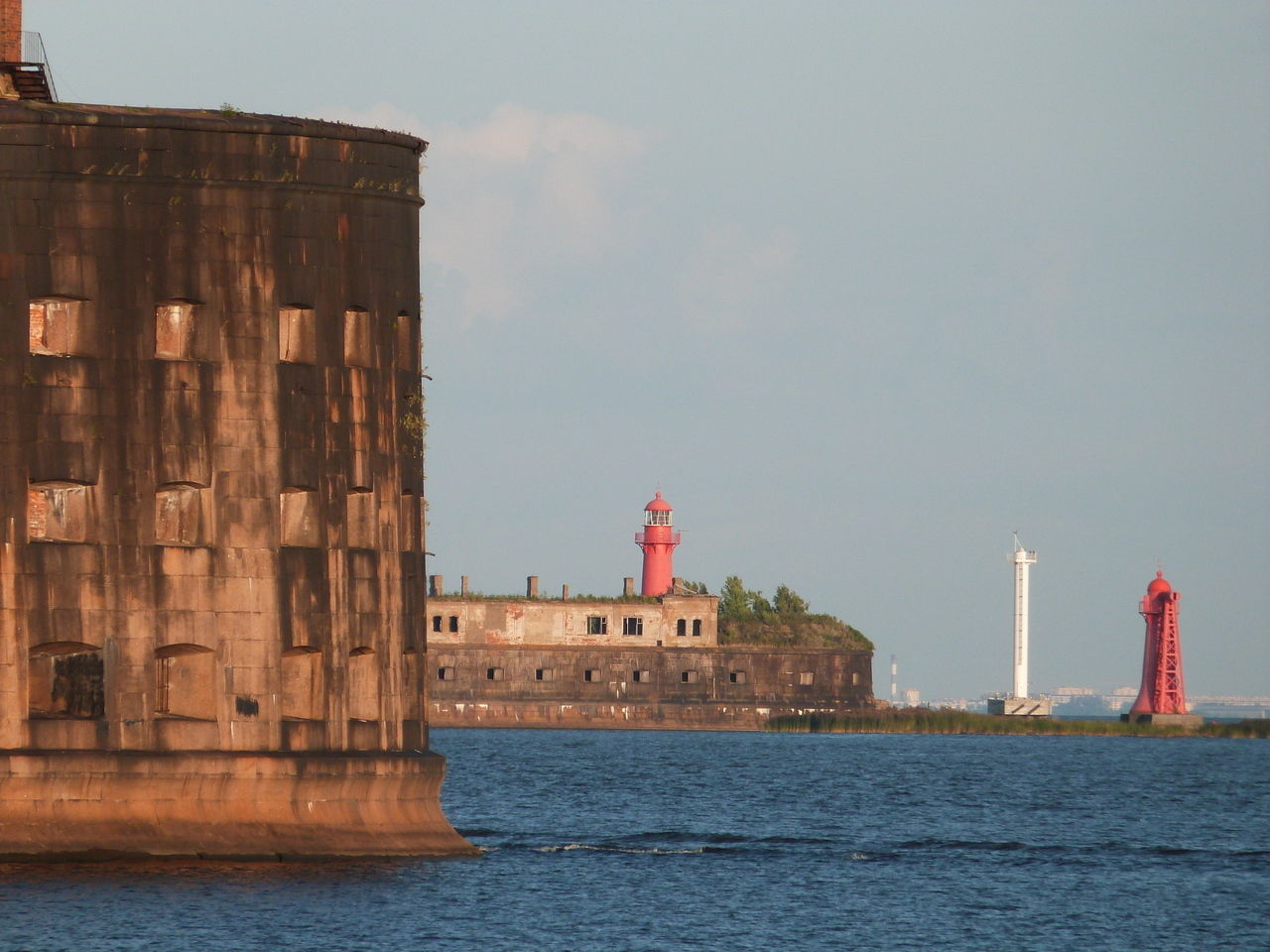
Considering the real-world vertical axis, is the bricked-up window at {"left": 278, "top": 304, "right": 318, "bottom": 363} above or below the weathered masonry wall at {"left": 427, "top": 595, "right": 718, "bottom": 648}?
above

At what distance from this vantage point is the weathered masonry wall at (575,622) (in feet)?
402

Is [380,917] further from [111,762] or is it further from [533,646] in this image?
[533,646]

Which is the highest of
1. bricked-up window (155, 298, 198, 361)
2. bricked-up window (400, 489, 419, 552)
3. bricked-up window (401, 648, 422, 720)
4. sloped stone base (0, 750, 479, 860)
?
bricked-up window (155, 298, 198, 361)

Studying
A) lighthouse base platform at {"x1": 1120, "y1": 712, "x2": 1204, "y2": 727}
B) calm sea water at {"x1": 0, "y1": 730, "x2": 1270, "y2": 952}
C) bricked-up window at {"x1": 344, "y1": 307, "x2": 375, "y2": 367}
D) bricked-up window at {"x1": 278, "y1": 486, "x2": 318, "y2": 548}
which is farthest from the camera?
lighthouse base platform at {"x1": 1120, "y1": 712, "x2": 1204, "y2": 727}

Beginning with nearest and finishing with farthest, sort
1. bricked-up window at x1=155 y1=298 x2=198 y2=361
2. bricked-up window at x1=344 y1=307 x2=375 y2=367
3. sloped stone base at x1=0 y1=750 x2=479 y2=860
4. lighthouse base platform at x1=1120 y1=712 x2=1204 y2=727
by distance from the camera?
sloped stone base at x1=0 y1=750 x2=479 y2=860 < bricked-up window at x1=155 y1=298 x2=198 y2=361 < bricked-up window at x1=344 y1=307 x2=375 y2=367 < lighthouse base platform at x1=1120 y1=712 x2=1204 y2=727

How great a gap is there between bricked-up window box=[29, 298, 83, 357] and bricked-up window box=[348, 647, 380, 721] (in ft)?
22.7

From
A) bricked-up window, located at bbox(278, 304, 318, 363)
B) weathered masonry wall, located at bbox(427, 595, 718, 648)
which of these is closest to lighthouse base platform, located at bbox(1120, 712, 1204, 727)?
weathered masonry wall, located at bbox(427, 595, 718, 648)

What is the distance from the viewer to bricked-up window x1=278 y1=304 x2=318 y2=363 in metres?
38.8

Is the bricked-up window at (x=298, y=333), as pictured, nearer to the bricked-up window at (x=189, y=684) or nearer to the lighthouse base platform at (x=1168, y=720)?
the bricked-up window at (x=189, y=684)

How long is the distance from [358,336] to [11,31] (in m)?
8.81

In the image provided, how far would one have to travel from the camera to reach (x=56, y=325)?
3738cm

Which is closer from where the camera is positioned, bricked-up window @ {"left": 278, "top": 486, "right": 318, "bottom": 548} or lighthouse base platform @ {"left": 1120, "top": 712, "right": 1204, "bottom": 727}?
bricked-up window @ {"left": 278, "top": 486, "right": 318, "bottom": 548}

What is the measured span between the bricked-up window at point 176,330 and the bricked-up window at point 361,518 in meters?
3.68

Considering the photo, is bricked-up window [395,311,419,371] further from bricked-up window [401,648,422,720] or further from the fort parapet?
the fort parapet
